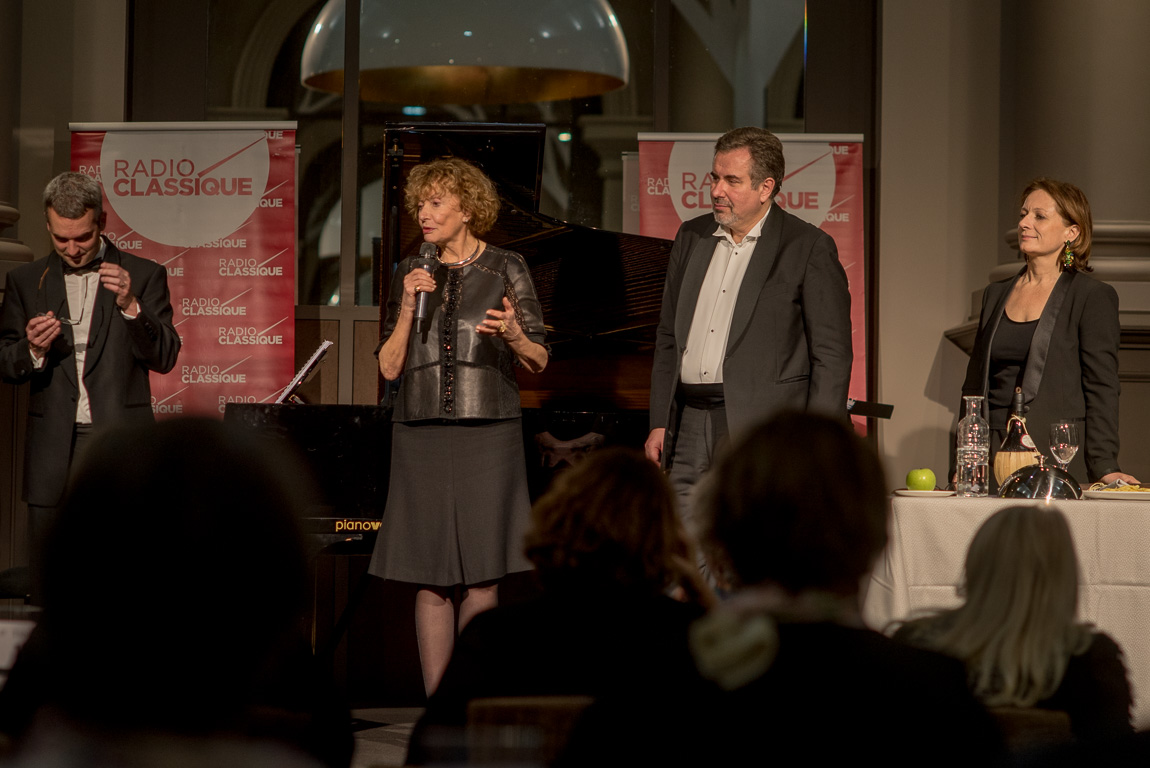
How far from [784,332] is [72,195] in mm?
2178

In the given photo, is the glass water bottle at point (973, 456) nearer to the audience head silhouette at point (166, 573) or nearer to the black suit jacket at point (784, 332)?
the black suit jacket at point (784, 332)

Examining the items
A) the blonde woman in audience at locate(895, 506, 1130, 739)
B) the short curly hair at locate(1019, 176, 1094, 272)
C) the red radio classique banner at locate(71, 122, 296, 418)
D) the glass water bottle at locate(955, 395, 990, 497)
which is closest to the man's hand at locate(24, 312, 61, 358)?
the red radio classique banner at locate(71, 122, 296, 418)

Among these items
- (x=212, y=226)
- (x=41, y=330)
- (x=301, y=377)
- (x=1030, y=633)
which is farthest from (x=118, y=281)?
(x=1030, y=633)

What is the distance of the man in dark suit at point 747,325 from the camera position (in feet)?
10.2

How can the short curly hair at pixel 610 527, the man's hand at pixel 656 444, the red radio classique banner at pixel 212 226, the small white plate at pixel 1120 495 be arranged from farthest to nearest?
the red radio classique banner at pixel 212 226
the man's hand at pixel 656 444
the small white plate at pixel 1120 495
the short curly hair at pixel 610 527

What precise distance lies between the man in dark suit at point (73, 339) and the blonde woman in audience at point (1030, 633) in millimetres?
2691

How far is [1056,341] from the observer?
343 centimetres

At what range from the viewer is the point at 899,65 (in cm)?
546

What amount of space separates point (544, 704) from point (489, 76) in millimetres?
5048

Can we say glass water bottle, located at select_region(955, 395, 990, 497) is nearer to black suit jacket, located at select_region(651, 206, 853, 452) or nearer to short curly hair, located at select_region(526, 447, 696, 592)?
black suit jacket, located at select_region(651, 206, 853, 452)

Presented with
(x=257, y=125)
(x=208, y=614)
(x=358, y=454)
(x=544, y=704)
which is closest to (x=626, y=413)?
(x=358, y=454)

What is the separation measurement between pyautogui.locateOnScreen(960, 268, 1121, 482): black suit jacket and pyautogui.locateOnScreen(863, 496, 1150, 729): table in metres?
0.72

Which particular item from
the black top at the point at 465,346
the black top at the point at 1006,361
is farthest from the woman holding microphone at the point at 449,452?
the black top at the point at 1006,361

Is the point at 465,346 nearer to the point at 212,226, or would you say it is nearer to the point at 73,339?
the point at 73,339
